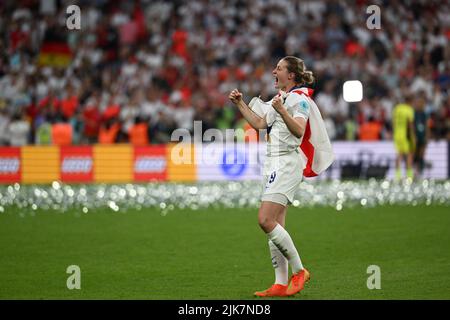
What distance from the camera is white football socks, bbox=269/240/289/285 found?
30.6ft

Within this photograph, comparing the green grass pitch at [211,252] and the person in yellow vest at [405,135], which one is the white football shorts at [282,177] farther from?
the person in yellow vest at [405,135]

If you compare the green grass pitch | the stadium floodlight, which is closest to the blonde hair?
the green grass pitch

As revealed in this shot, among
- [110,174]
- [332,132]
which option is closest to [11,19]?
[110,174]

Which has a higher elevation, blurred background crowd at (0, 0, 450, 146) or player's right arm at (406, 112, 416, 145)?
blurred background crowd at (0, 0, 450, 146)

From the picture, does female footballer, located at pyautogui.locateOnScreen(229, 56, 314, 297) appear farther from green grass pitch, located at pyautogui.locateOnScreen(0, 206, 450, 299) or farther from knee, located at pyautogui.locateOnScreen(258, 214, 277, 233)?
green grass pitch, located at pyautogui.locateOnScreen(0, 206, 450, 299)

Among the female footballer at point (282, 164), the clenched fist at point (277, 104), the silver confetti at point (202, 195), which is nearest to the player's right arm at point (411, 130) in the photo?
the silver confetti at point (202, 195)

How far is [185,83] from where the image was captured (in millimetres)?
29812

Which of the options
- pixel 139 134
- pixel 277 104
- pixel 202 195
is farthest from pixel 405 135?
pixel 277 104

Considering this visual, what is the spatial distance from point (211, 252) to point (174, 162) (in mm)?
12723

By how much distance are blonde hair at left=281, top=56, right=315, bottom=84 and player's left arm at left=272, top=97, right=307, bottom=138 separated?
1.44ft

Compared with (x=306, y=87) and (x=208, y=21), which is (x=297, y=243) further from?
(x=208, y=21)

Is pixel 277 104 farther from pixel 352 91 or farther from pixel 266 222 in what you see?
pixel 352 91

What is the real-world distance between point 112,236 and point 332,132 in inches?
521

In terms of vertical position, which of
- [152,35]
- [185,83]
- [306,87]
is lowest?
[306,87]
